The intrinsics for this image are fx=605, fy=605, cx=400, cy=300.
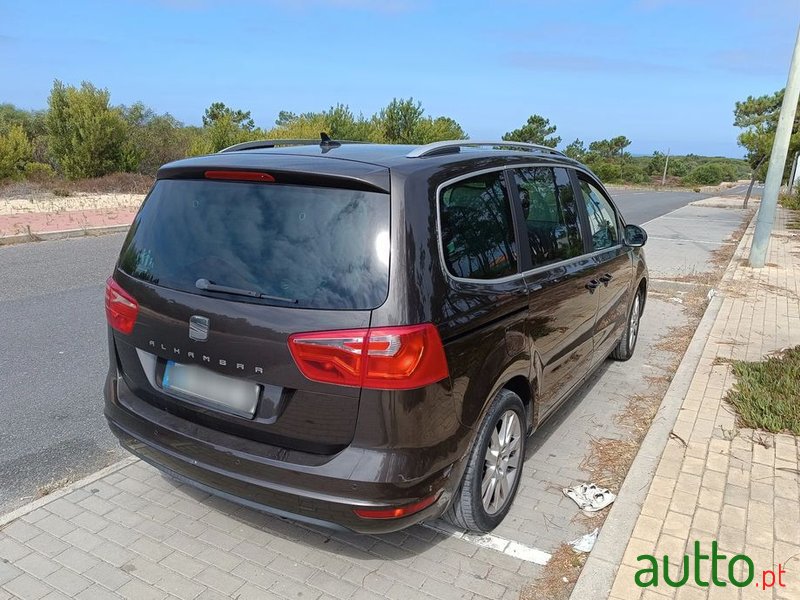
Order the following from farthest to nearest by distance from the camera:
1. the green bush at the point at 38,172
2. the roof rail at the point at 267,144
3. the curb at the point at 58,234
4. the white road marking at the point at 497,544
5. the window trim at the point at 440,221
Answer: the green bush at the point at 38,172, the curb at the point at 58,234, the roof rail at the point at 267,144, the white road marking at the point at 497,544, the window trim at the point at 440,221

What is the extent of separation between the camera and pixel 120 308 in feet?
9.49

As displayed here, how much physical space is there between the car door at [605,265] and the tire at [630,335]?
405mm

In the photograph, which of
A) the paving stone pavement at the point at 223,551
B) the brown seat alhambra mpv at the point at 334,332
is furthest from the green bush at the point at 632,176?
the paving stone pavement at the point at 223,551

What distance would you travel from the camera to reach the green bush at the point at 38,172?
2547 cm

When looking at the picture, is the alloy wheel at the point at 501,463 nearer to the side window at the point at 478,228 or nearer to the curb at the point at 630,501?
the curb at the point at 630,501

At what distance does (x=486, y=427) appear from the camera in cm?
275

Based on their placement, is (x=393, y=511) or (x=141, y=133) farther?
(x=141, y=133)

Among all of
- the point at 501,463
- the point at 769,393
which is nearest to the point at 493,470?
the point at 501,463

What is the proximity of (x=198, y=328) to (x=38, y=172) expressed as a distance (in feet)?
94.3

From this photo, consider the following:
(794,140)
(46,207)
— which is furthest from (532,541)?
(794,140)

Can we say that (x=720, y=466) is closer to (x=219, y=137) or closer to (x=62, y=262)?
(x=62, y=262)

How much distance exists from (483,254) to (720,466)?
2123mm

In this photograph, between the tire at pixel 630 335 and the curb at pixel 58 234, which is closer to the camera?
the tire at pixel 630 335

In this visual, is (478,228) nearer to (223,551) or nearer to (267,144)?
(267,144)
